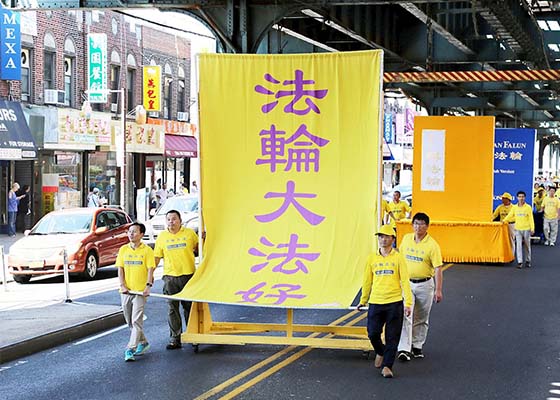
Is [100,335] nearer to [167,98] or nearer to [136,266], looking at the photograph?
[136,266]

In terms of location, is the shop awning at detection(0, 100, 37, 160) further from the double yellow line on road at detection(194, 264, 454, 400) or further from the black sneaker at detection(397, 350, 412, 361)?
the black sneaker at detection(397, 350, 412, 361)

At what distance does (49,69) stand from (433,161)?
17.3 m

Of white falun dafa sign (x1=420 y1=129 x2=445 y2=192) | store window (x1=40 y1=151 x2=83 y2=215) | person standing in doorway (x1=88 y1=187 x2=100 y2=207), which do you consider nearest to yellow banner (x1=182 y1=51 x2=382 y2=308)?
white falun dafa sign (x1=420 y1=129 x2=445 y2=192)

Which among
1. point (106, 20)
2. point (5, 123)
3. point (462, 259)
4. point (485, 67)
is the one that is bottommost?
point (462, 259)

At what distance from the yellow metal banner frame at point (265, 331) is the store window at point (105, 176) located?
27439mm

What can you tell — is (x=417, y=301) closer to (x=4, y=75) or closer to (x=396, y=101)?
(x=4, y=75)

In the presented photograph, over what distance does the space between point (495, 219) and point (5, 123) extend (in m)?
16.9

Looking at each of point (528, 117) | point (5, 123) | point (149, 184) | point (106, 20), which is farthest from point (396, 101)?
point (5, 123)

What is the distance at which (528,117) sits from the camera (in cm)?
5400

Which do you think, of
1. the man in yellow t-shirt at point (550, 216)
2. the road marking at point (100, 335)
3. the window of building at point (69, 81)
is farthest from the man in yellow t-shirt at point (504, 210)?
the window of building at point (69, 81)

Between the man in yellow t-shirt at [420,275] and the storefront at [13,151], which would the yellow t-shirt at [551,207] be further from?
the man in yellow t-shirt at [420,275]

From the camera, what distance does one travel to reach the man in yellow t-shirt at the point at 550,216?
31.7 metres

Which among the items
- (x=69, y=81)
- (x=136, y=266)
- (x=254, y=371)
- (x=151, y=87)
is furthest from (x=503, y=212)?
(x=151, y=87)

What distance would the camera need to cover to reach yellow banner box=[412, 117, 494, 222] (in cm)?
2433
